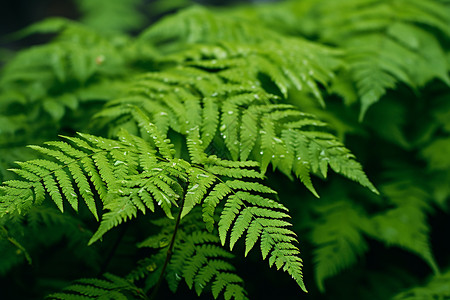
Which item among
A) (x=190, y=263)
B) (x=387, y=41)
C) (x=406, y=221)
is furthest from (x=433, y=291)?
(x=387, y=41)

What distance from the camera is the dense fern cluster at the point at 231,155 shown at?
1207mm

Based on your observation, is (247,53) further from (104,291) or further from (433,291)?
(433,291)

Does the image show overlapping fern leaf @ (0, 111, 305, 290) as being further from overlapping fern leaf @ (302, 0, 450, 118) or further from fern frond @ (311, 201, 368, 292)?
overlapping fern leaf @ (302, 0, 450, 118)

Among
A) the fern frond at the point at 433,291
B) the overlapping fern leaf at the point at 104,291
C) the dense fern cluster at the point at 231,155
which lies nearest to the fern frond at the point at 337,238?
the dense fern cluster at the point at 231,155

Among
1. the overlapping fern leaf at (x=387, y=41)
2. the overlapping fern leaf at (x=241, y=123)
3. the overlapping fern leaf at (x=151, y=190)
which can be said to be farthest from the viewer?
the overlapping fern leaf at (x=387, y=41)

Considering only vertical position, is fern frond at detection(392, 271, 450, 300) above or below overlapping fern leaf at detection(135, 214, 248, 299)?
below

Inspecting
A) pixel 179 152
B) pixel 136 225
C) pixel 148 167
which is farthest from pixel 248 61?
pixel 136 225

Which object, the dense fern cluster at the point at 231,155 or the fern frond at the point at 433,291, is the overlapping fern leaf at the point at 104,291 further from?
the fern frond at the point at 433,291

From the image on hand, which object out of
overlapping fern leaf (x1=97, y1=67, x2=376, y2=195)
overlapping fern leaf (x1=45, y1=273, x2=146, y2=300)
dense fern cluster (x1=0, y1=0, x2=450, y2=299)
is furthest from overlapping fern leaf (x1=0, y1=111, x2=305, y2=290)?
overlapping fern leaf (x1=45, y1=273, x2=146, y2=300)

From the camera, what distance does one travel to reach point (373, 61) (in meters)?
1.99

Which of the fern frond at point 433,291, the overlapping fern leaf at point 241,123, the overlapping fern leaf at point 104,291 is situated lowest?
the fern frond at point 433,291

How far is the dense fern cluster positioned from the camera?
3.96ft

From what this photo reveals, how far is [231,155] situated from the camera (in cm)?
138

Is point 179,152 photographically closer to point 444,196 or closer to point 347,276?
point 347,276
